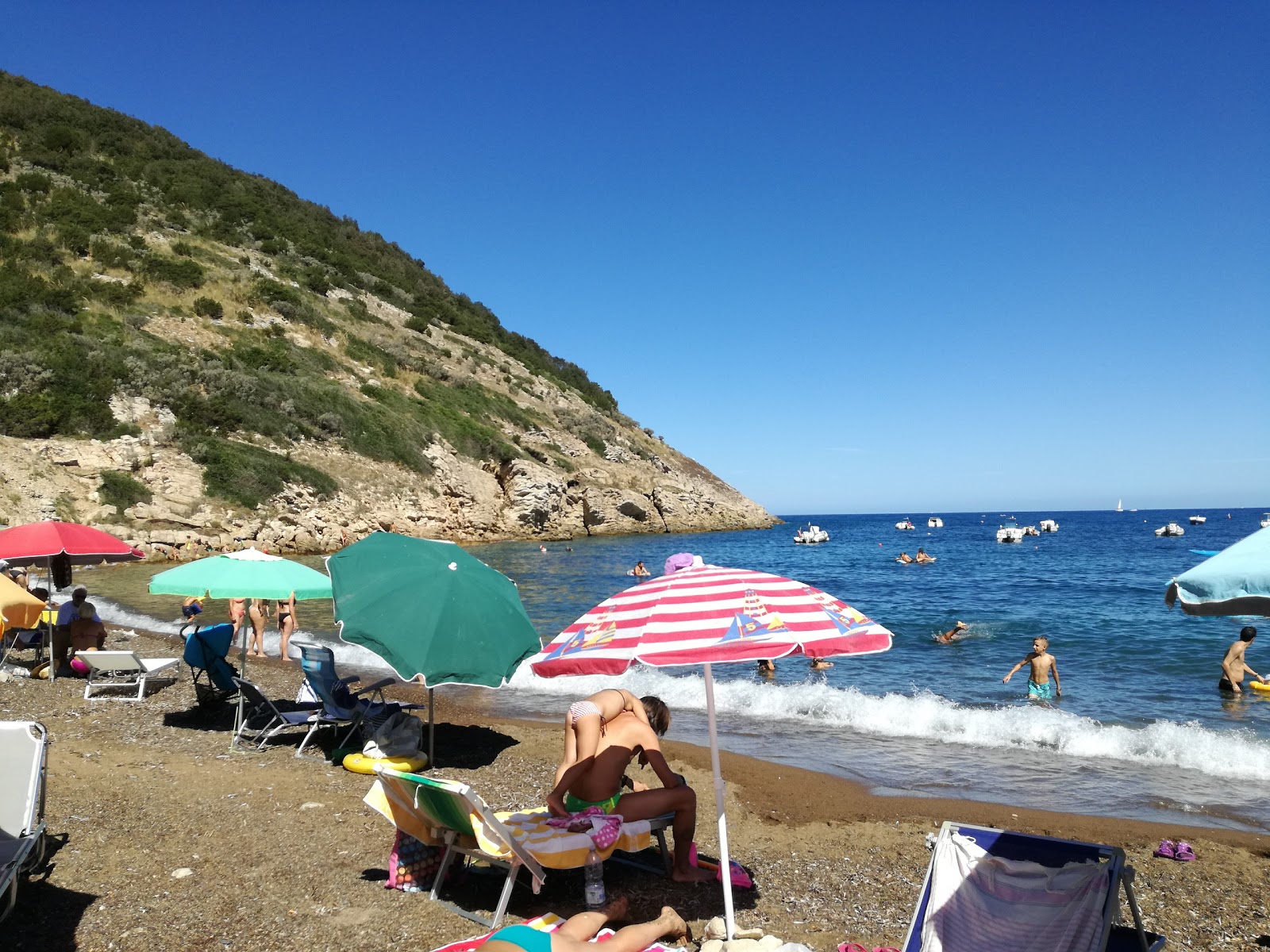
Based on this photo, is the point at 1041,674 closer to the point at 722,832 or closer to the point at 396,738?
the point at 396,738

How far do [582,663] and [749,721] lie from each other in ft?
24.7

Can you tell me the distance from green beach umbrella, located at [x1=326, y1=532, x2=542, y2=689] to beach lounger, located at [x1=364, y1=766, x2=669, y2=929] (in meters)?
1.16

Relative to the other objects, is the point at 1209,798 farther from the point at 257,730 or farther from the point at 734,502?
the point at 734,502

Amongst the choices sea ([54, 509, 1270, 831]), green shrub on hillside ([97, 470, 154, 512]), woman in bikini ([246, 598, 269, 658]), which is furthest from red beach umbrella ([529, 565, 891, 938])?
green shrub on hillside ([97, 470, 154, 512])

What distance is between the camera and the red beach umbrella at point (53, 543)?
9.72m

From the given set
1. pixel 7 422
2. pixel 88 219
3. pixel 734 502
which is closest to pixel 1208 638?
pixel 7 422

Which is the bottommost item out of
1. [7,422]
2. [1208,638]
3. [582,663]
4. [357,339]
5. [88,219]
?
[1208,638]

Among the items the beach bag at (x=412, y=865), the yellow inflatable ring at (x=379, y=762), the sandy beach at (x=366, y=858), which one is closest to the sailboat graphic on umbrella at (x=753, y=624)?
the sandy beach at (x=366, y=858)

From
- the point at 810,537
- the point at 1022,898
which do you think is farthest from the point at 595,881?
the point at 810,537

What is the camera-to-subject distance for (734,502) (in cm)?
7481

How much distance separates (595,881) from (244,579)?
17.0 feet

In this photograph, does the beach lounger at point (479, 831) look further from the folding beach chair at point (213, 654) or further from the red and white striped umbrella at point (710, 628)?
the folding beach chair at point (213, 654)

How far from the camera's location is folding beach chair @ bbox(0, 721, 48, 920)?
4.11 m

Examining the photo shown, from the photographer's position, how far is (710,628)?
3.61 metres
